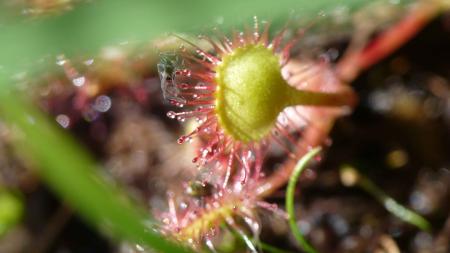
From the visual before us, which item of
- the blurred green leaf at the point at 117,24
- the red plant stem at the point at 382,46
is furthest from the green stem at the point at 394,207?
the blurred green leaf at the point at 117,24

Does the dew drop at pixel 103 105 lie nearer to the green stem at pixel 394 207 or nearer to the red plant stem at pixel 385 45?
the red plant stem at pixel 385 45

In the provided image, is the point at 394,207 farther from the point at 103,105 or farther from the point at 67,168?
the point at 67,168

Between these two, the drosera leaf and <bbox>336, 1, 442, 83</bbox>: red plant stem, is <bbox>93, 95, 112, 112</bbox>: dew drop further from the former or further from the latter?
the drosera leaf

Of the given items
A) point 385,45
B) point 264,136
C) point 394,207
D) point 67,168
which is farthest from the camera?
point 385,45

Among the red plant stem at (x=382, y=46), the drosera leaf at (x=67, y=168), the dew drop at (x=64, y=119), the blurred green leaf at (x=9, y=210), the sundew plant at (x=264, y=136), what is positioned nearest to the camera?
the drosera leaf at (x=67, y=168)

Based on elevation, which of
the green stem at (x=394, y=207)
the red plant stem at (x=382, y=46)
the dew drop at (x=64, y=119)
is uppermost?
the red plant stem at (x=382, y=46)

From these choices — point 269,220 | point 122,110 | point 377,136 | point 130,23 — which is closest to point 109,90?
point 122,110

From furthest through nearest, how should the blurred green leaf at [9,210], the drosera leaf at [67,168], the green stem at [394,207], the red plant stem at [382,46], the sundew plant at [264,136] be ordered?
the blurred green leaf at [9,210] → the red plant stem at [382,46] → the green stem at [394,207] → the sundew plant at [264,136] → the drosera leaf at [67,168]

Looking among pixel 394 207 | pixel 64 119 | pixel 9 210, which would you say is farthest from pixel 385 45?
pixel 9 210
